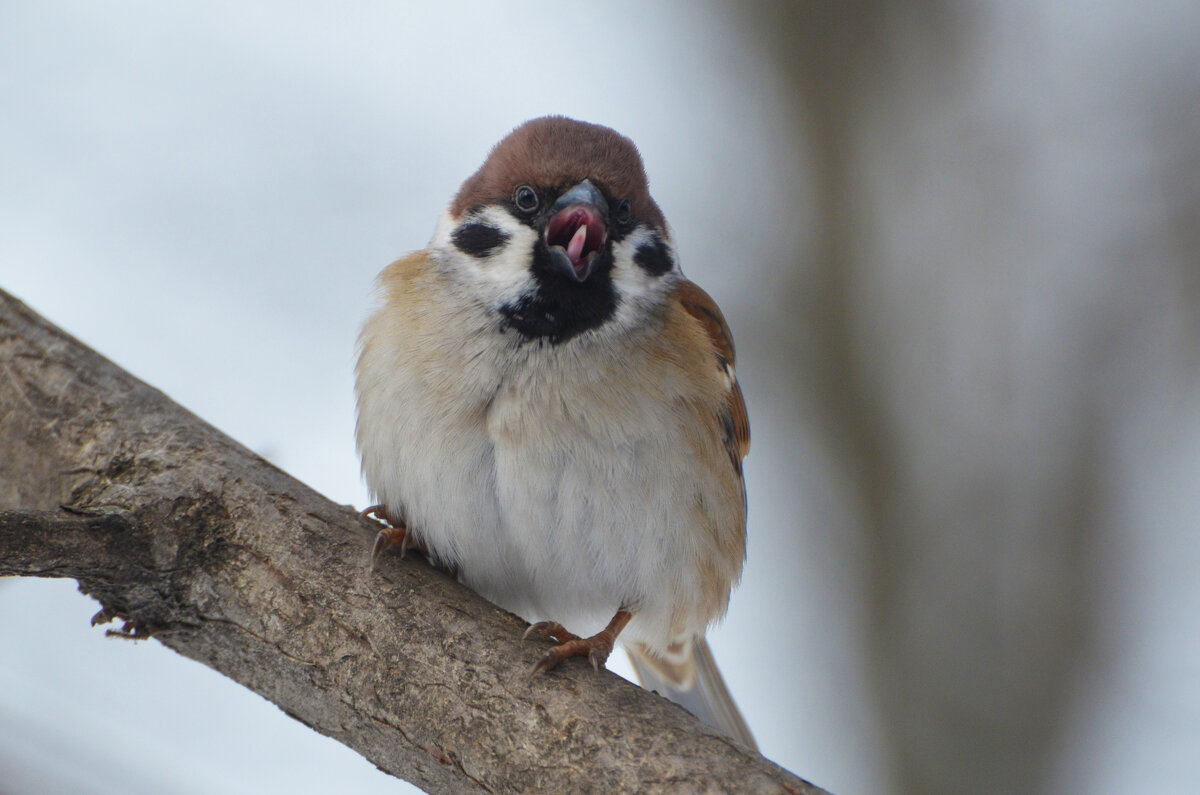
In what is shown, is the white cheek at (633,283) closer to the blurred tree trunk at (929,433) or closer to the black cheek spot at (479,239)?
the black cheek spot at (479,239)

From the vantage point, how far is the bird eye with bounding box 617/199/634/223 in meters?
2.96

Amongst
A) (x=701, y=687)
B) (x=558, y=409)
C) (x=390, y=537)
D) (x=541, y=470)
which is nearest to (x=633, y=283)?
(x=558, y=409)

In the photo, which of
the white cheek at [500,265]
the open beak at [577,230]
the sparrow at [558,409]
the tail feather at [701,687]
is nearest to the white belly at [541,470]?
the sparrow at [558,409]

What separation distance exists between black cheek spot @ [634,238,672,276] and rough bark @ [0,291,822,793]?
1.06m

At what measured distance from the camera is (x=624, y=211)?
2.99 metres

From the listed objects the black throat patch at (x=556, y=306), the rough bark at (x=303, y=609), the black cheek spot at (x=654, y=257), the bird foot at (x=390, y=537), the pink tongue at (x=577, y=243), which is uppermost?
the black cheek spot at (x=654, y=257)

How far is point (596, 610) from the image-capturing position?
9.52 ft

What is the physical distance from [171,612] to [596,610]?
1093 millimetres

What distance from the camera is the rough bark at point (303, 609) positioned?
83.7 inches

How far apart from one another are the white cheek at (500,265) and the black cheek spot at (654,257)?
0.33 m

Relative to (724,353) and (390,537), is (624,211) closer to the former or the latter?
(724,353)

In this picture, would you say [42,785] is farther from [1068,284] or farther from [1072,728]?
[1068,284]

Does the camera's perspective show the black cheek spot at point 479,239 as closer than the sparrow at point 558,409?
No

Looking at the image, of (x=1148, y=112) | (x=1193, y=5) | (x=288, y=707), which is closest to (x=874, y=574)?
(x=1148, y=112)
